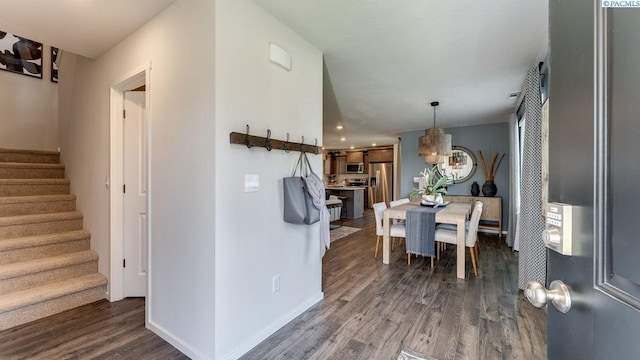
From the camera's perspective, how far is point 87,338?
2027mm

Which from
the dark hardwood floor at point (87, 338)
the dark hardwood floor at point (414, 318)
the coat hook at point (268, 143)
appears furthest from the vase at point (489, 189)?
the dark hardwood floor at point (87, 338)

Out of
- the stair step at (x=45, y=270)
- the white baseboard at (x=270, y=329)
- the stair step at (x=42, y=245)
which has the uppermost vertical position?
the stair step at (x=42, y=245)

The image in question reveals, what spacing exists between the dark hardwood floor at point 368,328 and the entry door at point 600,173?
1632 mm

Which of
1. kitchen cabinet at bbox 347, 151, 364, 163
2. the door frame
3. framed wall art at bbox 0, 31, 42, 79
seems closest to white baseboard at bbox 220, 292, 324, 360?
the door frame

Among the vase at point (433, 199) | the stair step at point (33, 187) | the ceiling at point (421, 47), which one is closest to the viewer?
Result: the ceiling at point (421, 47)

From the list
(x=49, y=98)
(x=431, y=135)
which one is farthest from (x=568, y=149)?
(x=49, y=98)

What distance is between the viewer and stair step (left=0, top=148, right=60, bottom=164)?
11.0ft

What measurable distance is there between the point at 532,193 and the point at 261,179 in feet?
8.94

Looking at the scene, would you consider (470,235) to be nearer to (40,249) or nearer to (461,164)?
(461,164)

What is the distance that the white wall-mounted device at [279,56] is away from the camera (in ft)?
6.79

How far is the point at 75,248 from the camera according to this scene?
285 cm

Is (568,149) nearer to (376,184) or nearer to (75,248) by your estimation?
(75,248)

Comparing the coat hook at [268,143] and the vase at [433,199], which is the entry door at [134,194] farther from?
the vase at [433,199]

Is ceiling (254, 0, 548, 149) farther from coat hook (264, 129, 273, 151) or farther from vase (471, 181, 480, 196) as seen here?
vase (471, 181, 480, 196)
